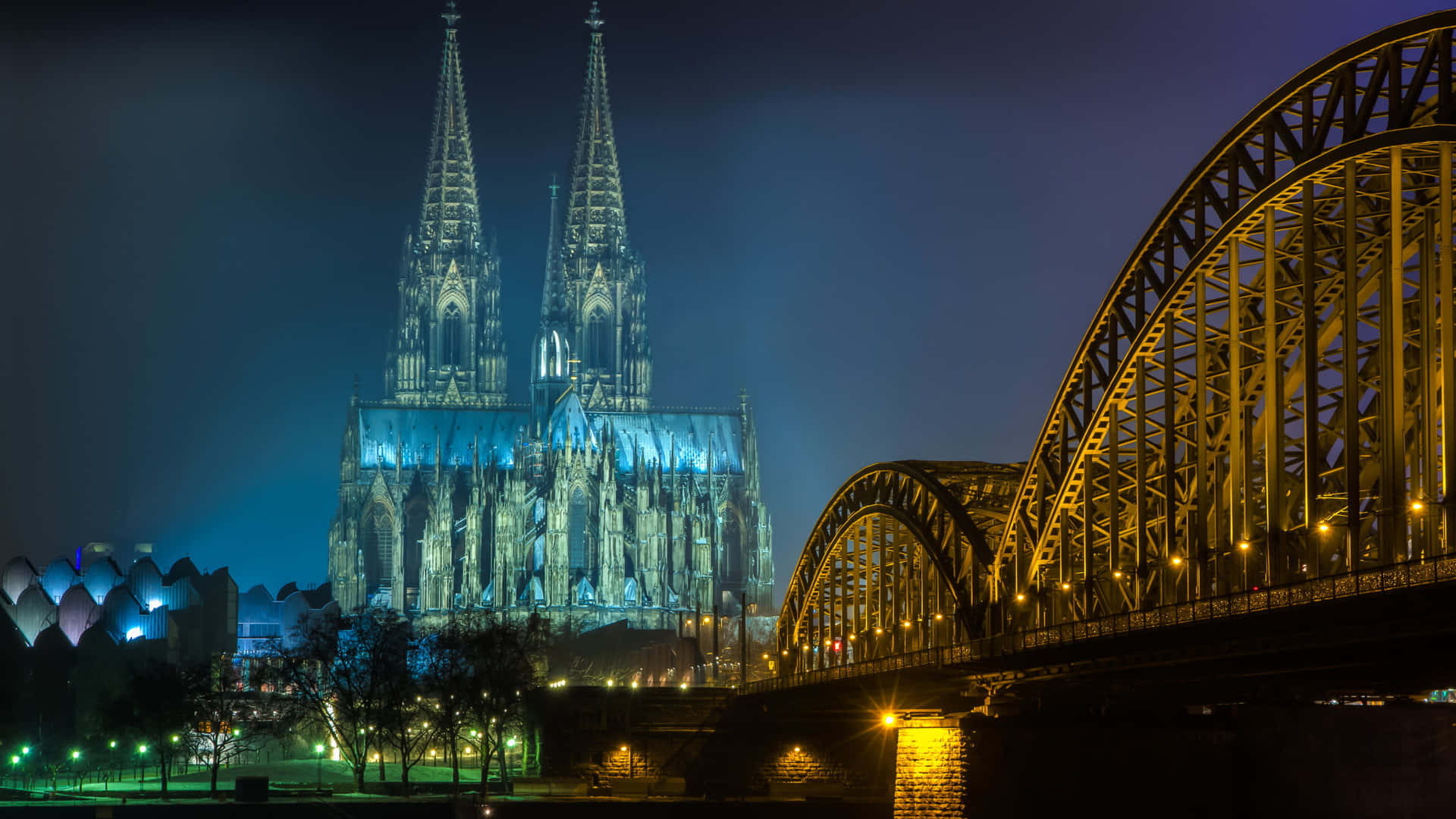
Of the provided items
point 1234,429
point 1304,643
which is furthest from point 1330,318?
point 1304,643

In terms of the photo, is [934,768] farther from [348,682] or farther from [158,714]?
[158,714]

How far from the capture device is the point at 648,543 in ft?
627

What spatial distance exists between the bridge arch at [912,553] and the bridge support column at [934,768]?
5.12m

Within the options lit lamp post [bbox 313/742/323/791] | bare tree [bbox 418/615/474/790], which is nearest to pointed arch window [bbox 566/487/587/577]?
bare tree [bbox 418/615/474/790]

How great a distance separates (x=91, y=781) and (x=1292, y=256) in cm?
8613

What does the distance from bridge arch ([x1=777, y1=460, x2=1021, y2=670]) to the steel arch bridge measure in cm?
26

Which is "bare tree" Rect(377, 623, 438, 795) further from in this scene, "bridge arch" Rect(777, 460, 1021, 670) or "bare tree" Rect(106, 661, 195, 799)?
"bridge arch" Rect(777, 460, 1021, 670)

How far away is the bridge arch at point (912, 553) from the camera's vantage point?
242 ft

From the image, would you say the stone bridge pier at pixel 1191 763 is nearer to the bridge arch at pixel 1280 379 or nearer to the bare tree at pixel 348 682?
the bridge arch at pixel 1280 379

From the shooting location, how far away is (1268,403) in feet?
155

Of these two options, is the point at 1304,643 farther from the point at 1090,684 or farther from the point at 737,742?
the point at 737,742

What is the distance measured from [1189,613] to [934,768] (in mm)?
20268

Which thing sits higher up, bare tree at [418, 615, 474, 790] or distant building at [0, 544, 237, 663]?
distant building at [0, 544, 237, 663]

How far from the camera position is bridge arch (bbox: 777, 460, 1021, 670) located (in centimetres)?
7369
